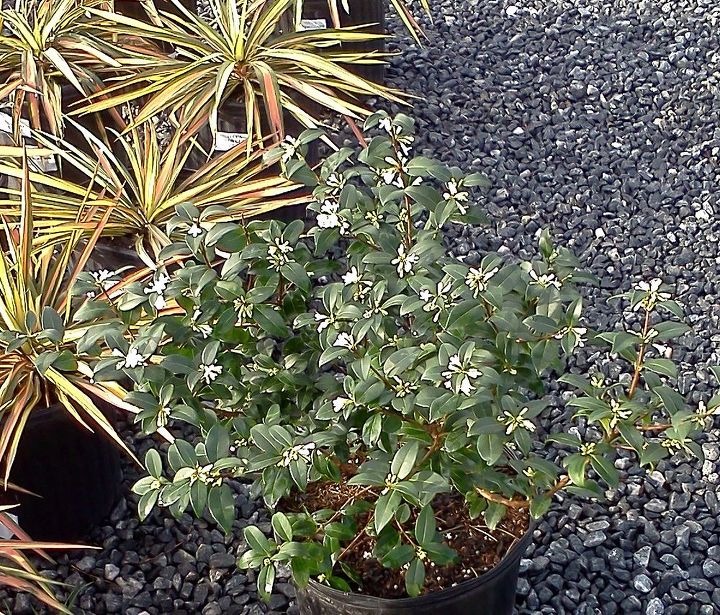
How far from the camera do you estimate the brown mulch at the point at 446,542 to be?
1.58 metres

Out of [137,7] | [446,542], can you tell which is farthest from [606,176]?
[446,542]

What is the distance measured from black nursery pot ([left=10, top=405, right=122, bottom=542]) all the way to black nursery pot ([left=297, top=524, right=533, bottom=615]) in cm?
59

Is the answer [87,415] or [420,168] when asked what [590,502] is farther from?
[87,415]

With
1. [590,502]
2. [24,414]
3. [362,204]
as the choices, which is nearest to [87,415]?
[24,414]

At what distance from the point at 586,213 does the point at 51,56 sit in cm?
159

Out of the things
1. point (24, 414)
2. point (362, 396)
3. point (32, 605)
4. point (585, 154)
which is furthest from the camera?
point (585, 154)

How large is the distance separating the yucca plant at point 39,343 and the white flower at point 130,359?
0.16 m

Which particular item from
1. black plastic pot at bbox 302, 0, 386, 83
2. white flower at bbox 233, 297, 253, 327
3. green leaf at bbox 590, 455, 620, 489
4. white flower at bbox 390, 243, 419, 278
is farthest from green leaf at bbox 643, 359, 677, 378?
black plastic pot at bbox 302, 0, 386, 83

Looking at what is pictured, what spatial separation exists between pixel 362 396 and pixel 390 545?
236 mm

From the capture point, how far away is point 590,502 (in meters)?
2.04

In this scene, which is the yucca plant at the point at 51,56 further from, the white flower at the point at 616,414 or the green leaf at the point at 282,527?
the white flower at the point at 616,414

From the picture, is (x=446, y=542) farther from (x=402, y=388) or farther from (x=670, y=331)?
(x=670, y=331)

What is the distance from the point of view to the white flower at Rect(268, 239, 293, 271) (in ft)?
4.86

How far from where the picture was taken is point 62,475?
191 centimetres
